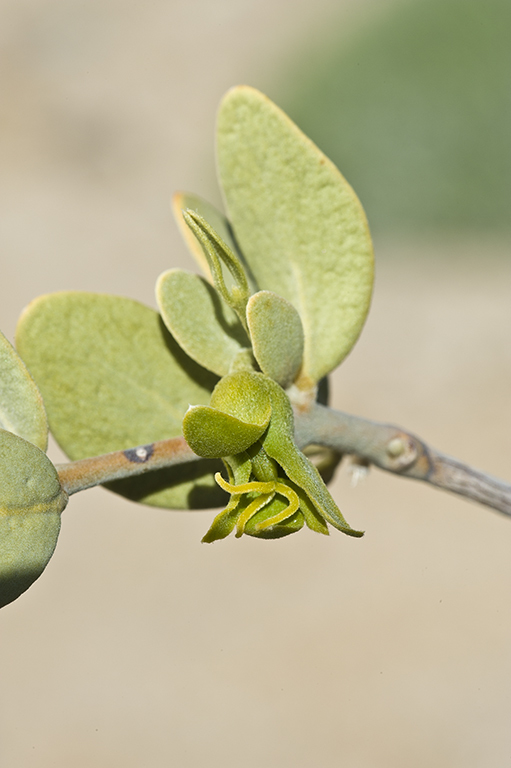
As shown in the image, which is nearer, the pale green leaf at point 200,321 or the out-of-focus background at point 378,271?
the pale green leaf at point 200,321

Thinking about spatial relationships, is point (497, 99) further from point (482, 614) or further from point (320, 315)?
point (320, 315)

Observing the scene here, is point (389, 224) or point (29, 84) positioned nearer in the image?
point (389, 224)

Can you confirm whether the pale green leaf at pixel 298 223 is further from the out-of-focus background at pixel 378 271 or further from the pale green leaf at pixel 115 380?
the out-of-focus background at pixel 378 271

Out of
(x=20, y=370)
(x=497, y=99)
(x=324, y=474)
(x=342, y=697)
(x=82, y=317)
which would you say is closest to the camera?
(x=20, y=370)

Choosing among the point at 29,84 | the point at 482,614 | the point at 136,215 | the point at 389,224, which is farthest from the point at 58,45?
the point at 482,614

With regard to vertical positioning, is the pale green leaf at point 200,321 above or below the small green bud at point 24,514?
above

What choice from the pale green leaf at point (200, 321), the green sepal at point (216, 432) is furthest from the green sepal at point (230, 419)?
the pale green leaf at point (200, 321)

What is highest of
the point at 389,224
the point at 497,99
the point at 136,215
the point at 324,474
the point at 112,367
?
the point at 497,99

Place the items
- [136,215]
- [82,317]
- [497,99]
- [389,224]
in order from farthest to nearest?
1. [136,215]
2. [389,224]
3. [497,99]
4. [82,317]

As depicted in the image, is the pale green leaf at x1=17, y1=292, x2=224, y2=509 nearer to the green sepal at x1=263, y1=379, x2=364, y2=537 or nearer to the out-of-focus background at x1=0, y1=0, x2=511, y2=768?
the green sepal at x1=263, y1=379, x2=364, y2=537
